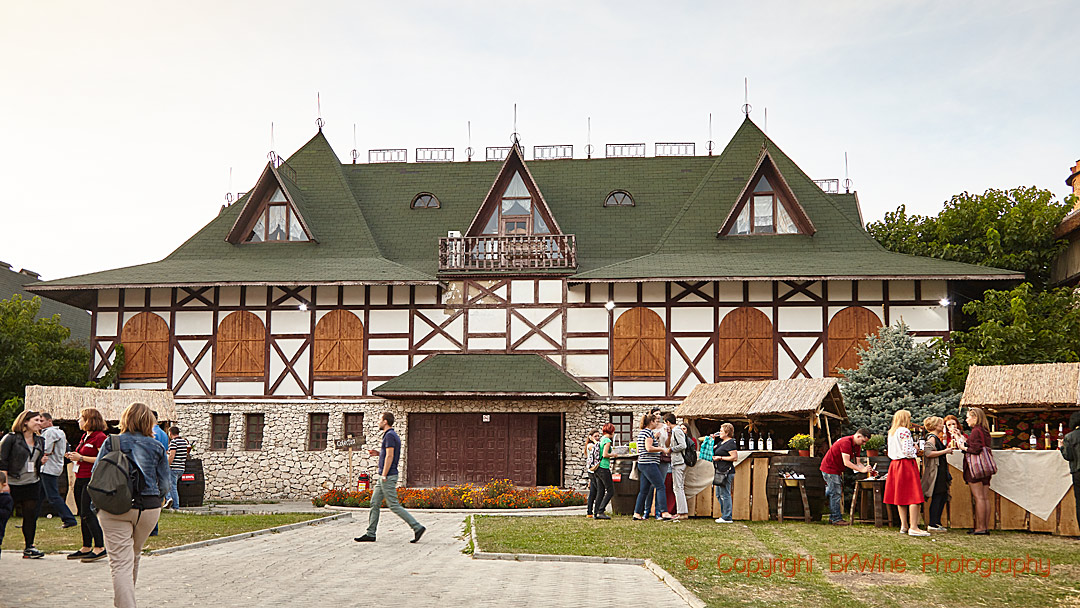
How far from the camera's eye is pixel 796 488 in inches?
632

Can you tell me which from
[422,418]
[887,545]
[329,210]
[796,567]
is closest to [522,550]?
[796,567]

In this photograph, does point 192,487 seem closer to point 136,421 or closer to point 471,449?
point 471,449

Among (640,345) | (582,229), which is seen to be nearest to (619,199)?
(582,229)

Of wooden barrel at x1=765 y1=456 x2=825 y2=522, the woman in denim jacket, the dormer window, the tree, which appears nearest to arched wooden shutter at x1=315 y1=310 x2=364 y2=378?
the dormer window

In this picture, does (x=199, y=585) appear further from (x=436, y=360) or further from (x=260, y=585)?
(x=436, y=360)

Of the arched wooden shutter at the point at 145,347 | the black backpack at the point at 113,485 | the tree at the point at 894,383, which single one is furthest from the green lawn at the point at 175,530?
the tree at the point at 894,383

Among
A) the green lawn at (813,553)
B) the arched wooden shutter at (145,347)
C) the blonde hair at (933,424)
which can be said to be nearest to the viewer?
the green lawn at (813,553)

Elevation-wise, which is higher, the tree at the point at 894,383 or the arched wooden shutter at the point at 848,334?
the arched wooden shutter at the point at 848,334

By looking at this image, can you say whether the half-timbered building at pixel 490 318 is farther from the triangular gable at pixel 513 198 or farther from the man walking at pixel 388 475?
the man walking at pixel 388 475

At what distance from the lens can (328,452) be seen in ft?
86.9

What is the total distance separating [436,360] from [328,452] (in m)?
3.71

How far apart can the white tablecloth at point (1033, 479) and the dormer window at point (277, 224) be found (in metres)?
20.2

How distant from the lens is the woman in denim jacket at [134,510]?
7789mm

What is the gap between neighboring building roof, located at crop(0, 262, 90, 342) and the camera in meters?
39.2
